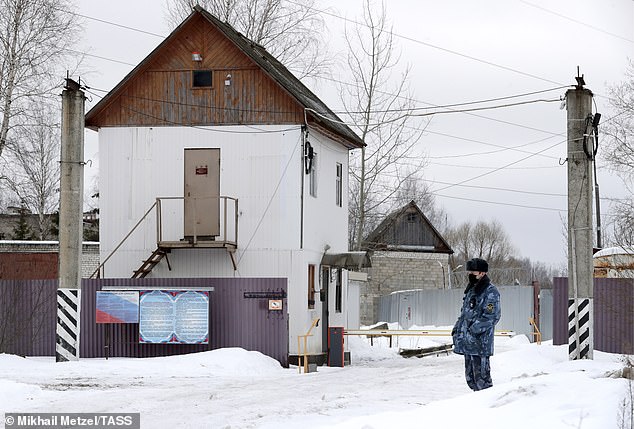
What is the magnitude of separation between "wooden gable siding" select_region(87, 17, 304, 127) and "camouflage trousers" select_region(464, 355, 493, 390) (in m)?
17.1

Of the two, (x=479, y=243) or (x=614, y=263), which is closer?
(x=614, y=263)

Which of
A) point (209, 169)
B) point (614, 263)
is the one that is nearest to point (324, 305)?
point (209, 169)

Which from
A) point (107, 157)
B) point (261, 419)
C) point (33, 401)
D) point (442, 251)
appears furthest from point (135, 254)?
point (442, 251)

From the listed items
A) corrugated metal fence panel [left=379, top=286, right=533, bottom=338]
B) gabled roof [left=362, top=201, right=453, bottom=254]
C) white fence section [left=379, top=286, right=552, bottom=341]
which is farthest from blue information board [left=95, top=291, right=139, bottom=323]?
gabled roof [left=362, top=201, right=453, bottom=254]

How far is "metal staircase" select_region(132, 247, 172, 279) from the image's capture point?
29.1 metres

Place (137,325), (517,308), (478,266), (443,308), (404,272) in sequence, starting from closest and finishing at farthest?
(478,266), (137,325), (517,308), (443,308), (404,272)

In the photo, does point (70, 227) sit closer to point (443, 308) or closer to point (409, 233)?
point (443, 308)

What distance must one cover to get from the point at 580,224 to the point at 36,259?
90.4ft

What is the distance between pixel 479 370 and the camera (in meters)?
13.2

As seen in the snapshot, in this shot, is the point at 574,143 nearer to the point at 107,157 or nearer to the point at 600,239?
the point at 107,157

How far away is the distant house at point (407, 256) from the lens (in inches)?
2689

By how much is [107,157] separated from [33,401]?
16322 mm

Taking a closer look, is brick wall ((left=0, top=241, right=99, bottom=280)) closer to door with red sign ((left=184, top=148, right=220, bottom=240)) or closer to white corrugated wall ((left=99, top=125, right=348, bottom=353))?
white corrugated wall ((left=99, top=125, right=348, bottom=353))

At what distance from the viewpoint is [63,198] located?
2338cm
